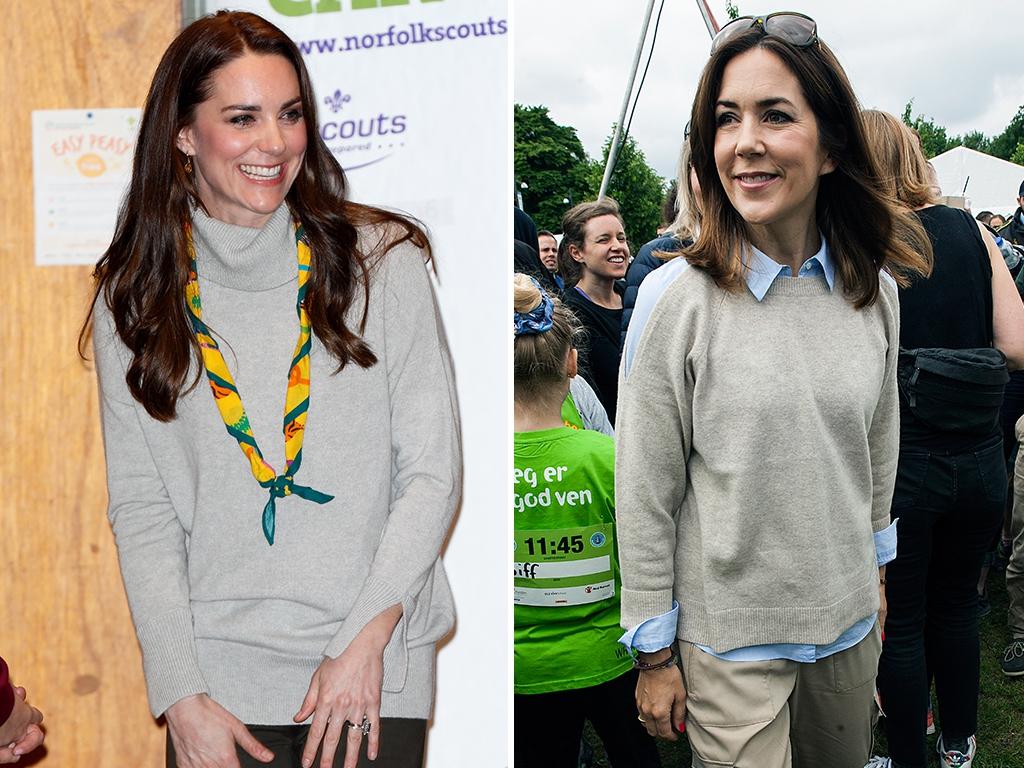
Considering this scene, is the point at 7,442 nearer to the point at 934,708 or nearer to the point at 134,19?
the point at 134,19

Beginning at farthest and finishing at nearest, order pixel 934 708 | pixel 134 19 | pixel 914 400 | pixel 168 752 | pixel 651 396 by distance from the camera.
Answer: pixel 934 708, pixel 914 400, pixel 134 19, pixel 651 396, pixel 168 752

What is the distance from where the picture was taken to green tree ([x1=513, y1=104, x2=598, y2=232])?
119ft

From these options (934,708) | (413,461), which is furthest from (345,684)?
(934,708)

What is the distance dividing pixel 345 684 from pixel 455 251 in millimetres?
790

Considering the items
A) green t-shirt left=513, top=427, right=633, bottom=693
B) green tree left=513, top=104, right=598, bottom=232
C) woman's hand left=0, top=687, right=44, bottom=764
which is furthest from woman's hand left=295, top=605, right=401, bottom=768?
green tree left=513, top=104, right=598, bottom=232

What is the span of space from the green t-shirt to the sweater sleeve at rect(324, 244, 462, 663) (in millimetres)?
618

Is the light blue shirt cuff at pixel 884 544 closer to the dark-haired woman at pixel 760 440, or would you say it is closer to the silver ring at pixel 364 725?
the dark-haired woman at pixel 760 440

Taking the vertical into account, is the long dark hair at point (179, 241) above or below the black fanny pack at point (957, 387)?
above

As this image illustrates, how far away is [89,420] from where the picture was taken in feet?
6.22

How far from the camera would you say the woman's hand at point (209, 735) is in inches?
58.2

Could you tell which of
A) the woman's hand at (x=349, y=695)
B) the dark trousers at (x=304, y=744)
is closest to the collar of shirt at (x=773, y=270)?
the woman's hand at (x=349, y=695)

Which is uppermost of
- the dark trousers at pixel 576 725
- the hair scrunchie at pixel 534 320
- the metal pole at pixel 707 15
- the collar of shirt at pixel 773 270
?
the metal pole at pixel 707 15

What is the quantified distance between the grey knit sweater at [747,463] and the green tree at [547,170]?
1353 inches

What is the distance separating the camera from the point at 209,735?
148 cm
